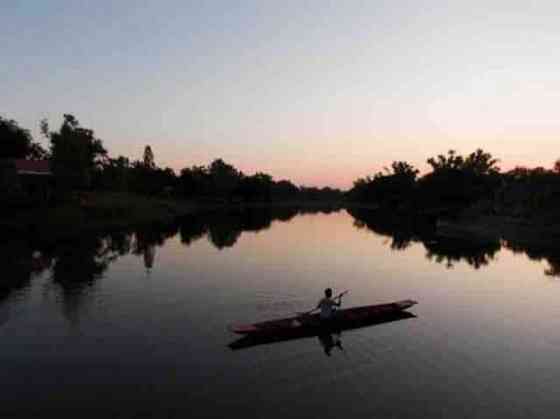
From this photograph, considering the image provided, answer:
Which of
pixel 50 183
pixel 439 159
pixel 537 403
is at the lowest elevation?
pixel 537 403

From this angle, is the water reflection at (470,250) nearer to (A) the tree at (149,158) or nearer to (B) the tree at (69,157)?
(B) the tree at (69,157)

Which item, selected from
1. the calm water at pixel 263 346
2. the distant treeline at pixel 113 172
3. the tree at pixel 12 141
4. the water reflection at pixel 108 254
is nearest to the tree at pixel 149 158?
the distant treeline at pixel 113 172

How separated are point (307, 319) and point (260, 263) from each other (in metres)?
19.9

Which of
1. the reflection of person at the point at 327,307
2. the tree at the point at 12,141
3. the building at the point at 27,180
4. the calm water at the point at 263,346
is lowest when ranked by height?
the calm water at the point at 263,346

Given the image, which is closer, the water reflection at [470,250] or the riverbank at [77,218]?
the water reflection at [470,250]

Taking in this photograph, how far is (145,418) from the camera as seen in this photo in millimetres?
13156

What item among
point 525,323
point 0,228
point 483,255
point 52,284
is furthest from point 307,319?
point 0,228

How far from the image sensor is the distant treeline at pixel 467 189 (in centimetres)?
6712

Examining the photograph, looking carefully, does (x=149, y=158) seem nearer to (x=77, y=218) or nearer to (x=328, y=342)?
(x=77, y=218)

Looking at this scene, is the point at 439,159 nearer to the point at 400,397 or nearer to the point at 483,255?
the point at 483,255

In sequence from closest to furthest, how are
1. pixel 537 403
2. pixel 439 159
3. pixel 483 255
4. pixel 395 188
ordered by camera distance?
pixel 537 403 → pixel 483 255 → pixel 439 159 → pixel 395 188

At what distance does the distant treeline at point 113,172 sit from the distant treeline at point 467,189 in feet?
159

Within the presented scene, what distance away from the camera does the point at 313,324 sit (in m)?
20.6

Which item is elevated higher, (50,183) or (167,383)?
(50,183)
